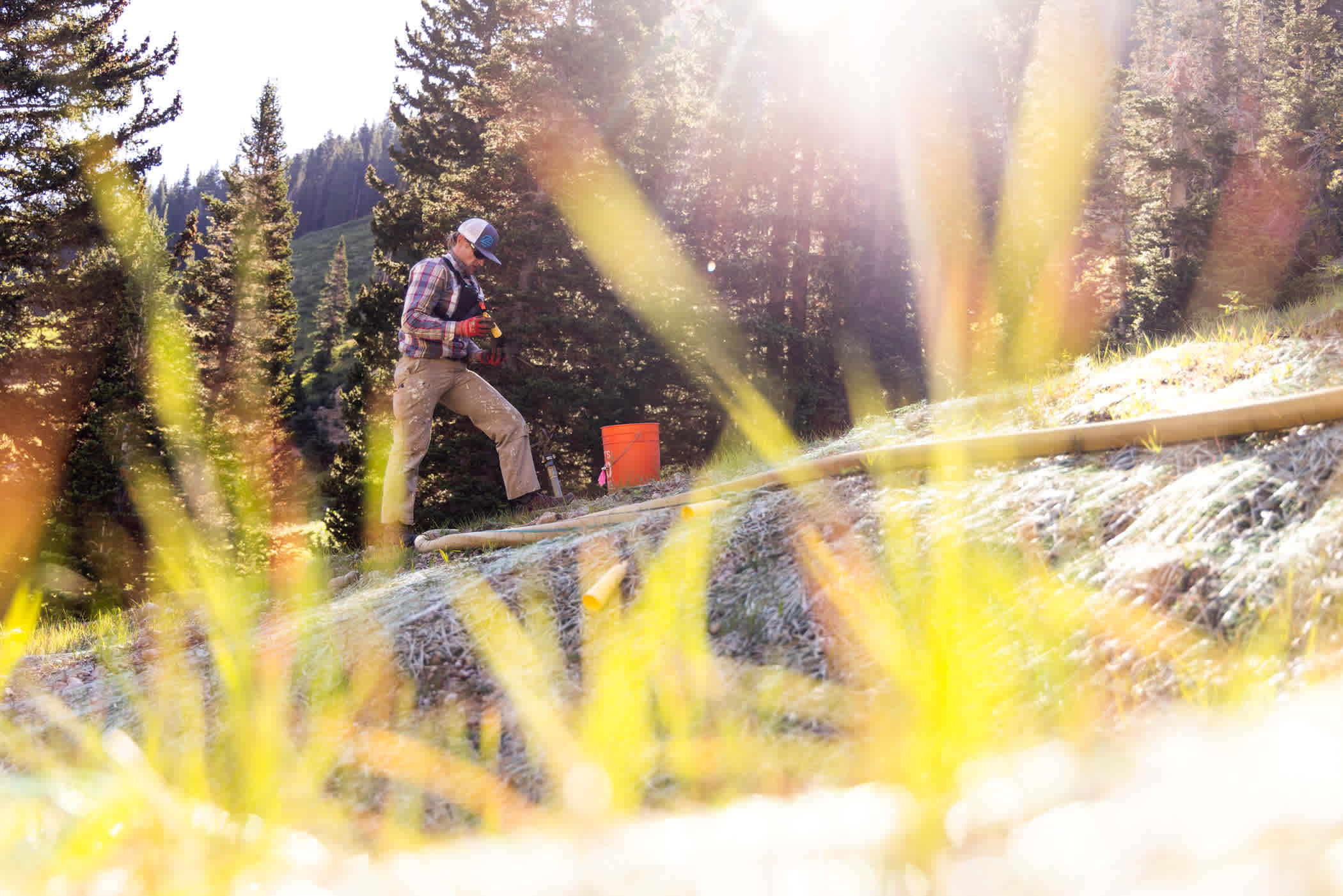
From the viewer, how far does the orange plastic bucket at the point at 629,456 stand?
8258mm

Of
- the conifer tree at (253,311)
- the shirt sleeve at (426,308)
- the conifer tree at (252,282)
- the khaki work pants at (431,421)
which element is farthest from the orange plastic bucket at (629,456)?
the conifer tree at (252,282)

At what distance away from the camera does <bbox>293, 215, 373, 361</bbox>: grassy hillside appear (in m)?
76.4

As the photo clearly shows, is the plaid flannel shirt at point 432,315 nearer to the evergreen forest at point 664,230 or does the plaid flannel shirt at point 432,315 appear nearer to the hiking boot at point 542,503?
the hiking boot at point 542,503

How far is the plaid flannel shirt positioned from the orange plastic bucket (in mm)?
2263

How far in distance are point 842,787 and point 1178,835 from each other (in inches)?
29.3

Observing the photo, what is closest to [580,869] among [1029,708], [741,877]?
[741,877]

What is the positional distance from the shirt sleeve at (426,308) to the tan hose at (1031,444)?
6.19 ft

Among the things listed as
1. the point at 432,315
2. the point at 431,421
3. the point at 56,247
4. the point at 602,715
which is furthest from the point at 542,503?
the point at 56,247

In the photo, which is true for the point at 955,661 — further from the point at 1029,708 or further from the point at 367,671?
the point at 367,671

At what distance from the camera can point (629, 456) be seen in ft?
27.1

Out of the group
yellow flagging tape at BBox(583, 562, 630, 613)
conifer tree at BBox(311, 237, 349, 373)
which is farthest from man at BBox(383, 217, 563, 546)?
conifer tree at BBox(311, 237, 349, 373)

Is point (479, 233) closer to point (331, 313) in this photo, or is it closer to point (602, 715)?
point (602, 715)

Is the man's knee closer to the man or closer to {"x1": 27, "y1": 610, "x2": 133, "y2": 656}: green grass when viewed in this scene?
the man

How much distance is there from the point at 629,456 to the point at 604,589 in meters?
5.00
